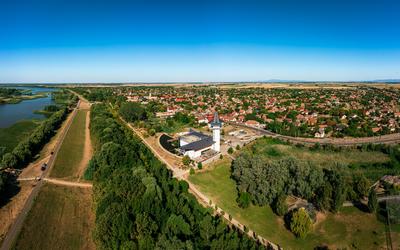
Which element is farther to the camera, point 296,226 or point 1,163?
point 1,163

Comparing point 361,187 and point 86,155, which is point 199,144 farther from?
point 361,187

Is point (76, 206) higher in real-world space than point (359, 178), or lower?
lower

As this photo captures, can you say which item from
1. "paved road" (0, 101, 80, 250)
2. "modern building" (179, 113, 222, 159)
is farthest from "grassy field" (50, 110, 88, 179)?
"modern building" (179, 113, 222, 159)

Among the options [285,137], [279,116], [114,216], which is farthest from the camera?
[279,116]

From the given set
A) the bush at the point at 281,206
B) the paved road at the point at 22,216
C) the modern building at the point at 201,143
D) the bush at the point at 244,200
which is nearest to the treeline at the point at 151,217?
the bush at the point at 244,200

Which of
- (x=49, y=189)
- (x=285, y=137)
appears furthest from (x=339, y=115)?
(x=49, y=189)

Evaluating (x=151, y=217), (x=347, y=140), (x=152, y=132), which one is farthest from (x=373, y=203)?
(x=152, y=132)

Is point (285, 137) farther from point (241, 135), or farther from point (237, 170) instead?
point (237, 170)

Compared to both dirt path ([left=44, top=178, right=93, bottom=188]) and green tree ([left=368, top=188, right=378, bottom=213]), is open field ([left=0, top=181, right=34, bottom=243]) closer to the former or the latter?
dirt path ([left=44, top=178, right=93, bottom=188])
